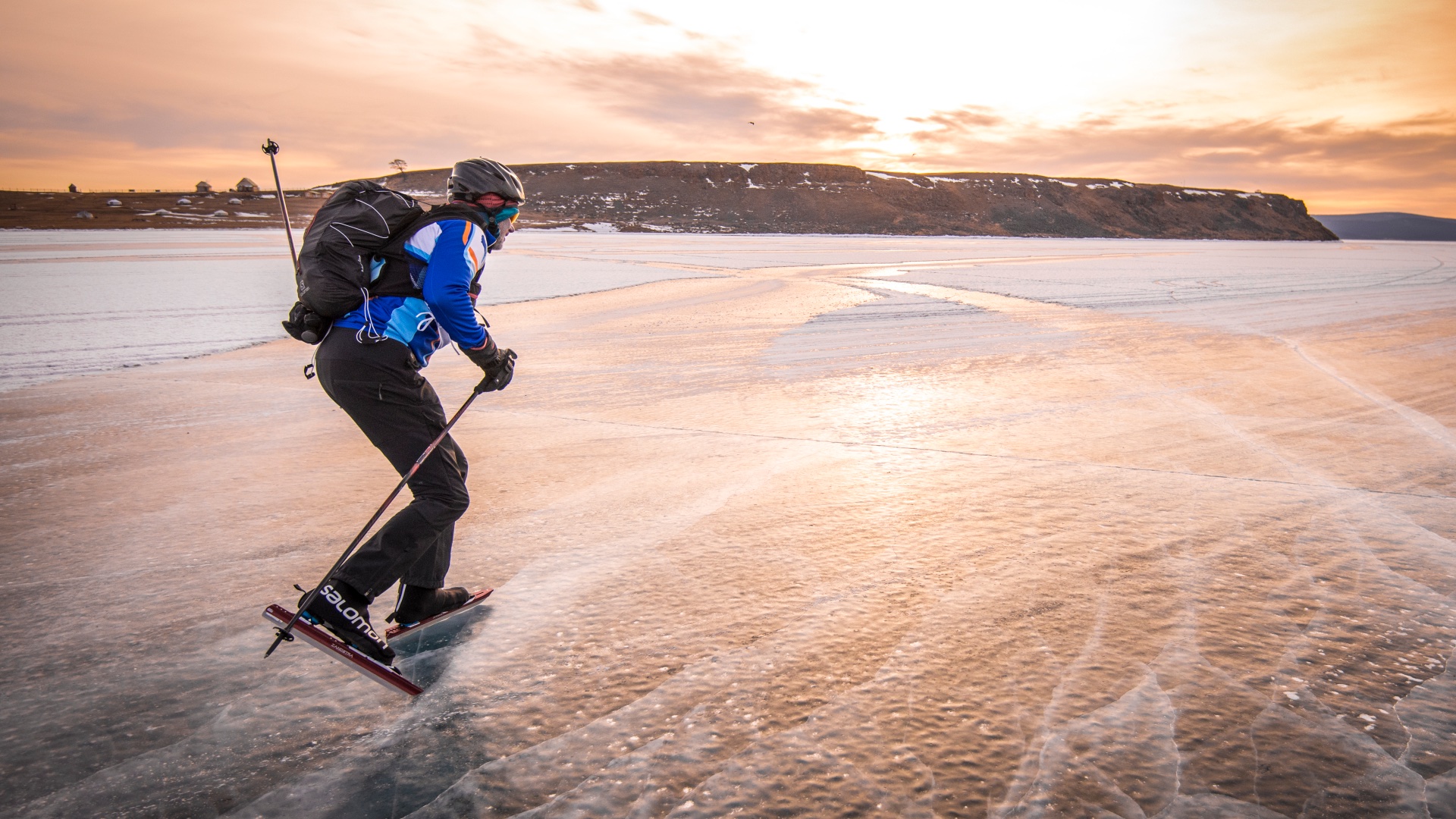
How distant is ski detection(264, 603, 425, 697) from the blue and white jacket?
3.13 feet

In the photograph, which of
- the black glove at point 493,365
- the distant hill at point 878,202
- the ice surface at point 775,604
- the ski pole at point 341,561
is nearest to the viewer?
the ice surface at point 775,604

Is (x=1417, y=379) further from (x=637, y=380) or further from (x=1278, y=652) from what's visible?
(x=637, y=380)

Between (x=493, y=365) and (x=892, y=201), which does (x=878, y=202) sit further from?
(x=493, y=365)

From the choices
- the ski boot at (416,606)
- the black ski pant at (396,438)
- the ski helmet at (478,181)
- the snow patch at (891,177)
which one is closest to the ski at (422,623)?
the ski boot at (416,606)

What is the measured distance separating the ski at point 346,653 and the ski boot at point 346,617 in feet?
0.07

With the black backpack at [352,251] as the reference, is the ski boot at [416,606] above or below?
below

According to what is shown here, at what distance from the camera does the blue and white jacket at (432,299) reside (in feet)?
8.59

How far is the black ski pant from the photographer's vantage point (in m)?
2.61

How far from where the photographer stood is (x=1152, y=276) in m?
20.6

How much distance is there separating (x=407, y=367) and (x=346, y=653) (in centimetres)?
98

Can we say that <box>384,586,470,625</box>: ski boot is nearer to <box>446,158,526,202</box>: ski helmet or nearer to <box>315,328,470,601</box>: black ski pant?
<box>315,328,470,601</box>: black ski pant

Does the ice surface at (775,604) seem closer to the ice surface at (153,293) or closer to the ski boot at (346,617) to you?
the ski boot at (346,617)

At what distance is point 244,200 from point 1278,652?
87.2m

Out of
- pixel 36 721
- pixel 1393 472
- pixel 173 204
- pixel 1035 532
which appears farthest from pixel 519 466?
pixel 173 204
